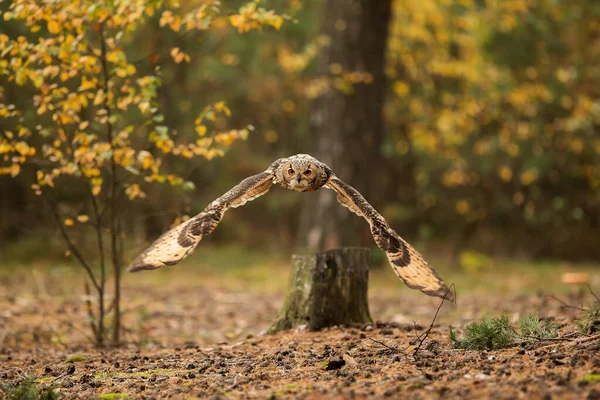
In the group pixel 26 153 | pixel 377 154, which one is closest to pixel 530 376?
pixel 26 153

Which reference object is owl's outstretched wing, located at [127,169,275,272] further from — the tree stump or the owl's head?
the tree stump

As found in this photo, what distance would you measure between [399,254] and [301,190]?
3.07ft

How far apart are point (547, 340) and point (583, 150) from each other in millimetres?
11785

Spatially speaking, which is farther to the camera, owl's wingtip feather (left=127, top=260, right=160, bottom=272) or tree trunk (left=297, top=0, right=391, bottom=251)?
tree trunk (left=297, top=0, right=391, bottom=251)

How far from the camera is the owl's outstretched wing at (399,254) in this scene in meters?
5.37

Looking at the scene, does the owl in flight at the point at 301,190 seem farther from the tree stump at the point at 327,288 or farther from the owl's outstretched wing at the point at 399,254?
the tree stump at the point at 327,288

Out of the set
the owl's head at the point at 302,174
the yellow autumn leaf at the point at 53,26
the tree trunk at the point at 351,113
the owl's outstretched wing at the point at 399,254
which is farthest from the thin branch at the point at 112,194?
the tree trunk at the point at 351,113

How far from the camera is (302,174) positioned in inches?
211

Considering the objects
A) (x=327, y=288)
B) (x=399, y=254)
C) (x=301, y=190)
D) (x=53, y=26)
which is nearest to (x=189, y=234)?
(x=301, y=190)

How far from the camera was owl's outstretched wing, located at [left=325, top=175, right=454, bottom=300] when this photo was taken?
5371mm

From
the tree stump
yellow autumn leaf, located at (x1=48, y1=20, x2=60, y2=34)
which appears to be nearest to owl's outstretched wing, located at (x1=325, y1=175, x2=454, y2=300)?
the tree stump

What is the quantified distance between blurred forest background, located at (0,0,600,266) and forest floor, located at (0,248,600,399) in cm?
345

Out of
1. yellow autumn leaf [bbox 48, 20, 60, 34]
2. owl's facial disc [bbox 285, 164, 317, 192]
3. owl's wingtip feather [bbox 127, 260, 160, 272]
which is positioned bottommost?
owl's wingtip feather [bbox 127, 260, 160, 272]

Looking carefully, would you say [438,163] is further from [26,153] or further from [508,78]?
[26,153]
